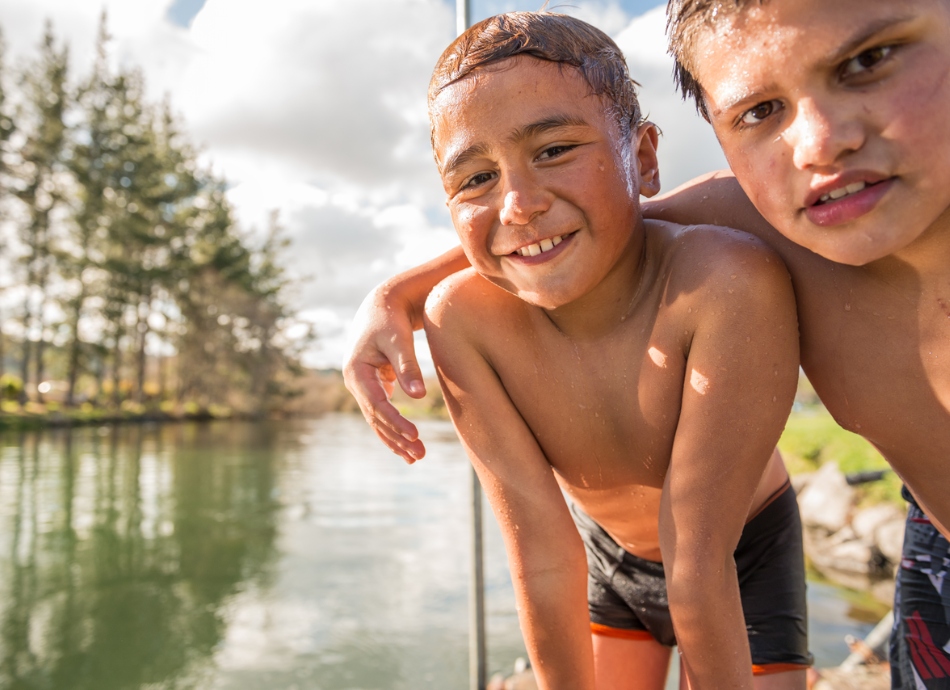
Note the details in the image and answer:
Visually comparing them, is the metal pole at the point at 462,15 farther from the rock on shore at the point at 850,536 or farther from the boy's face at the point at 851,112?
the rock on shore at the point at 850,536

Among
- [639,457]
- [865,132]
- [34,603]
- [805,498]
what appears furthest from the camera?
[805,498]

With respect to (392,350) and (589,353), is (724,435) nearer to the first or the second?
(589,353)

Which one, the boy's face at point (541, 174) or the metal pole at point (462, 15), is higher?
the metal pole at point (462, 15)

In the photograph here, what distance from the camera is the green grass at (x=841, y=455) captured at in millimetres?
5961

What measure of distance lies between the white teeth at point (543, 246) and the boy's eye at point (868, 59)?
1.46 feet

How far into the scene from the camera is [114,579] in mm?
5043

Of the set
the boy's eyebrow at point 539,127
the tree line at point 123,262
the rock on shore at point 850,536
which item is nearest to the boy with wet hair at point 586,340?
the boy's eyebrow at point 539,127

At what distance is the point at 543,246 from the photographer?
3.55ft

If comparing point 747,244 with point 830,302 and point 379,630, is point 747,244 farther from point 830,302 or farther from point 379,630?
point 379,630

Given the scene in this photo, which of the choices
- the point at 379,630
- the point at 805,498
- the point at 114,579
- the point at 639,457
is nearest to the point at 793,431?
the point at 805,498

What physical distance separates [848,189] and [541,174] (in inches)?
17.0

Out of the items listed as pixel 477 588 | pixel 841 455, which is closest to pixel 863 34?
pixel 477 588

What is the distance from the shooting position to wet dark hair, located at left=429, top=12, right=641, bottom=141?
1108mm

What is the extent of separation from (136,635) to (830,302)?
4.37 metres
